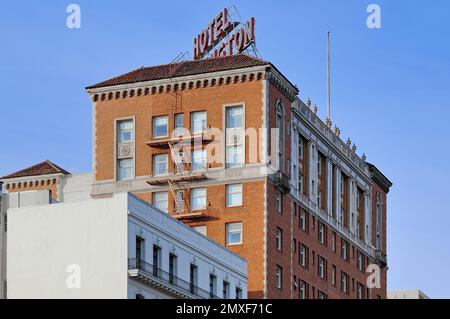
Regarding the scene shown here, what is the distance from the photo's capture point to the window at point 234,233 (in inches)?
5468

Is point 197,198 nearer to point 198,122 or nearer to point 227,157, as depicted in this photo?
point 227,157

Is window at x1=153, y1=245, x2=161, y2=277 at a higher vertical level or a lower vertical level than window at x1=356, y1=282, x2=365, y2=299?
lower

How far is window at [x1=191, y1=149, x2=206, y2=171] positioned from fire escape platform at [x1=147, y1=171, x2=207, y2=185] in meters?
0.75

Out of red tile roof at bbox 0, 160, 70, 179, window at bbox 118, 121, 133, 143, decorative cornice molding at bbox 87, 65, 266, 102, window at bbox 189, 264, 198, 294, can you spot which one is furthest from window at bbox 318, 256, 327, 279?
window at bbox 189, 264, 198, 294

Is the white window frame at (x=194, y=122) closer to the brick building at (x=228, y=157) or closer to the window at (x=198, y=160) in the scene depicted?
the brick building at (x=228, y=157)

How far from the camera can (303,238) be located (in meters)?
151

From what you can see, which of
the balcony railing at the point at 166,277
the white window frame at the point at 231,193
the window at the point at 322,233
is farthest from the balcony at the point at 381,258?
the balcony railing at the point at 166,277

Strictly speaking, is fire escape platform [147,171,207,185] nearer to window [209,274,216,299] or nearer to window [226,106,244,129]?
window [226,106,244,129]

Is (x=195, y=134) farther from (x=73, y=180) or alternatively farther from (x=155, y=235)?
(x=155, y=235)

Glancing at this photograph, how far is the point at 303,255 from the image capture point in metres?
150

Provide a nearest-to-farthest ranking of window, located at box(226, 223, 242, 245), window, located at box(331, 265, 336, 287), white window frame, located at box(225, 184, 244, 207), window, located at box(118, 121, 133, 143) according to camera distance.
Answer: window, located at box(226, 223, 242, 245) < white window frame, located at box(225, 184, 244, 207) < window, located at box(118, 121, 133, 143) < window, located at box(331, 265, 336, 287)

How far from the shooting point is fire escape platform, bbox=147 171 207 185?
143250 mm
